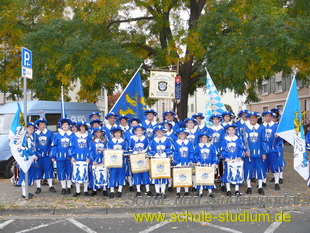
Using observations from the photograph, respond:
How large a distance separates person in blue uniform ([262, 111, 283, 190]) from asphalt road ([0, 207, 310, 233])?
2.41 m

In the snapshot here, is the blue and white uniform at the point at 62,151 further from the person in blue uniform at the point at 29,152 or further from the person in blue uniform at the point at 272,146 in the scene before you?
the person in blue uniform at the point at 272,146

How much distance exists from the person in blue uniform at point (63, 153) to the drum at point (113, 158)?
1.06m

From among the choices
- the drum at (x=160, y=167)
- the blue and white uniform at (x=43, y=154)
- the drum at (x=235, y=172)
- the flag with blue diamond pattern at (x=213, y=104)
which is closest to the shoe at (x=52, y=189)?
the blue and white uniform at (x=43, y=154)

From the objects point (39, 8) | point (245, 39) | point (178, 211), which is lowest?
point (178, 211)

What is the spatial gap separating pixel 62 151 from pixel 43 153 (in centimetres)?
62

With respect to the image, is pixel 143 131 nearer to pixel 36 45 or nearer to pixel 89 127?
pixel 89 127

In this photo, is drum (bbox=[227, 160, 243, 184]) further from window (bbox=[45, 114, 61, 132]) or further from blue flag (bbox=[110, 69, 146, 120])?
window (bbox=[45, 114, 61, 132])

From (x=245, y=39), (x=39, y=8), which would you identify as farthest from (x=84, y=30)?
(x=245, y=39)

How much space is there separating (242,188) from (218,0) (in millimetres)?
7178

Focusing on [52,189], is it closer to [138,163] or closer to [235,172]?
[138,163]

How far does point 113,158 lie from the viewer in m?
8.57

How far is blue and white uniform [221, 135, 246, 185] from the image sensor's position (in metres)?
8.61

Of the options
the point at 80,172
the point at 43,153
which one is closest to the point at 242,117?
the point at 80,172

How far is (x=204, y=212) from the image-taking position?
7383 millimetres
